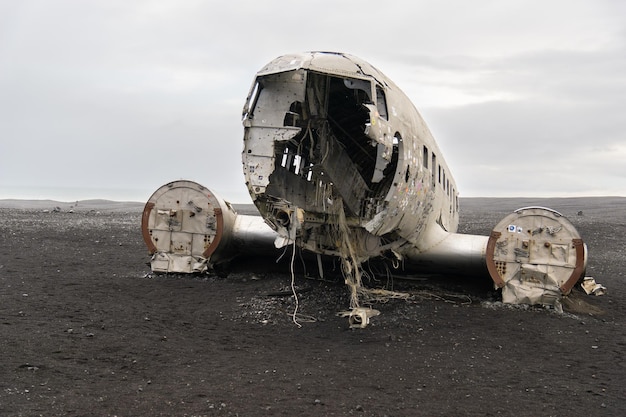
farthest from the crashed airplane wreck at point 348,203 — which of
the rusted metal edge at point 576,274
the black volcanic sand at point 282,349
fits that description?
the black volcanic sand at point 282,349

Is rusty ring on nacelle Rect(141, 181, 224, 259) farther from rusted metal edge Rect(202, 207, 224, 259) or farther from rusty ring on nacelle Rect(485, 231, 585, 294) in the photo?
rusty ring on nacelle Rect(485, 231, 585, 294)

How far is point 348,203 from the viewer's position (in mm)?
10305

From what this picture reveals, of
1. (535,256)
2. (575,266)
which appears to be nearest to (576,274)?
(575,266)

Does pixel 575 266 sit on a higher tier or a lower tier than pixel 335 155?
lower

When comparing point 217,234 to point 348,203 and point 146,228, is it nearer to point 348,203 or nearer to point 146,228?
point 146,228

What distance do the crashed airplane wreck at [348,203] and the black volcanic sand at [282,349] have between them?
0.66 meters

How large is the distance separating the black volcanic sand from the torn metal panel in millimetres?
399

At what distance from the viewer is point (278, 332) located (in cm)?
925

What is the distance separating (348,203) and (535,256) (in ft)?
12.0

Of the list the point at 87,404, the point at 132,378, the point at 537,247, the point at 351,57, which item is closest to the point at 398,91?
the point at 351,57

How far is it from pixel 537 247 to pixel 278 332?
5.11 meters

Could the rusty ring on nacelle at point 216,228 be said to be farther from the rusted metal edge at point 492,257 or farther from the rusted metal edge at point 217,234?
the rusted metal edge at point 492,257

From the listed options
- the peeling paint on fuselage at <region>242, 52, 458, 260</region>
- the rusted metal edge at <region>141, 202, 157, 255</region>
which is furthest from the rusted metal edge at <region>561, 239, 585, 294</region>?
the rusted metal edge at <region>141, 202, 157, 255</region>

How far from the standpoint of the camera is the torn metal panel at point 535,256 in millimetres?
10750
